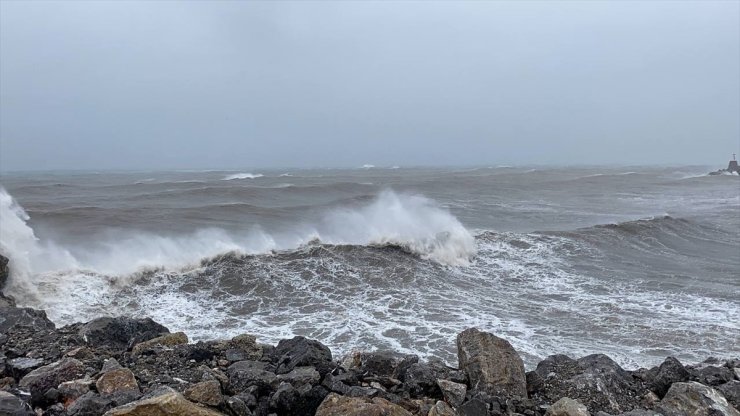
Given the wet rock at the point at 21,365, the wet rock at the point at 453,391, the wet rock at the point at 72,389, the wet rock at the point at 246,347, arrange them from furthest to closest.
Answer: the wet rock at the point at 246,347
the wet rock at the point at 21,365
the wet rock at the point at 453,391
the wet rock at the point at 72,389

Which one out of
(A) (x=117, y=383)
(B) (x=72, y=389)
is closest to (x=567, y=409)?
(A) (x=117, y=383)

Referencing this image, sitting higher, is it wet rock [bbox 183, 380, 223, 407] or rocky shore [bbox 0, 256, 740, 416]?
wet rock [bbox 183, 380, 223, 407]

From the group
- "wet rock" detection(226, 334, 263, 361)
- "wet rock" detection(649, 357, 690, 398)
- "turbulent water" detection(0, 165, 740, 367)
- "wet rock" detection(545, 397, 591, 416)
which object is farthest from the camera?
"turbulent water" detection(0, 165, 740, 367)

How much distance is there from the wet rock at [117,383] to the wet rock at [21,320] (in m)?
2.59

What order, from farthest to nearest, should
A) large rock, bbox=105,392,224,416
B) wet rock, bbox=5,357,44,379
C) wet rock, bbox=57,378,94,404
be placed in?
1. wet rock, bbox=5,357,44,379
2. wet rock, bbox=57,378,94,404
3. large rock, bbox=105,392,224,416

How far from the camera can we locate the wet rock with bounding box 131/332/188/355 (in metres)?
5.01

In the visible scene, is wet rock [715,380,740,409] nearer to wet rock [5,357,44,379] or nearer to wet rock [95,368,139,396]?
wet rock [95,368,139,396]

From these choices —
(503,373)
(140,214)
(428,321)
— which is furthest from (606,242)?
(140,214)

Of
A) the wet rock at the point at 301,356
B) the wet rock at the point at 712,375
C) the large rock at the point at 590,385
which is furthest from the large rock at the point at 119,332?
the wet rock at the point at 712,375

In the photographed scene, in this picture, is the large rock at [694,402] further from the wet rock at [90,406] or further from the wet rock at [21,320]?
the wet rock at [21,320]

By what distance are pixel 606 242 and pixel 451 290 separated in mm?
7888

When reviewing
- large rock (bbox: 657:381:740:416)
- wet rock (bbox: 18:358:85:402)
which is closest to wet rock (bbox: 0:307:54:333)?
wet rock (bbox: 18:358:85:402)

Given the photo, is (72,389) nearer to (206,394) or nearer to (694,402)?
(206,394)

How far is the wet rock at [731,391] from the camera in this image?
417 cm
